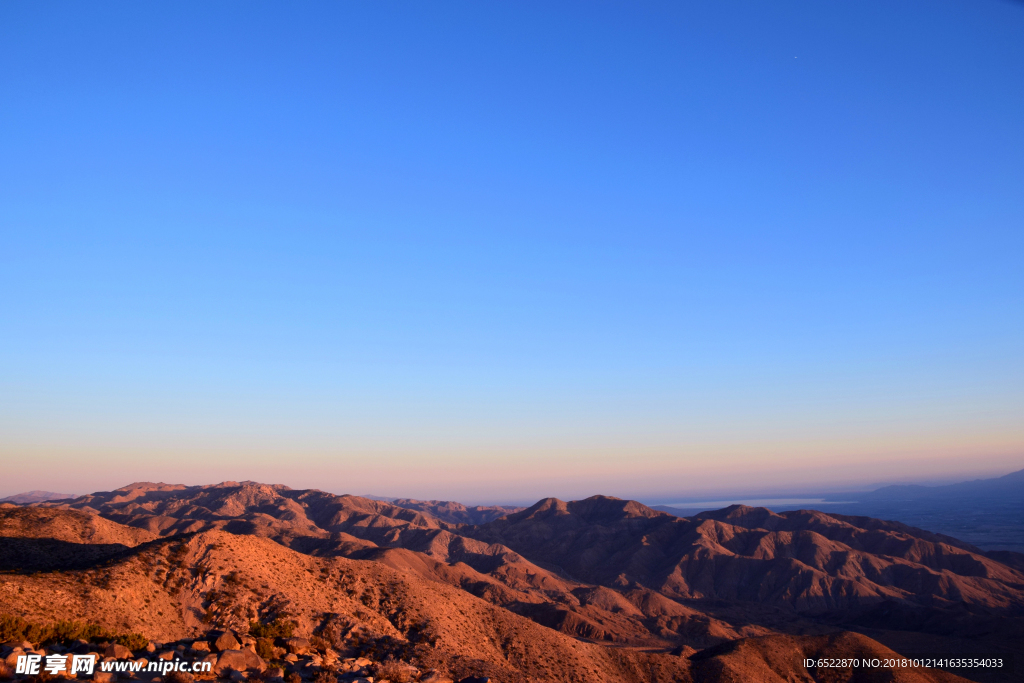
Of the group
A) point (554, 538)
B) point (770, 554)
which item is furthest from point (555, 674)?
point (554, 538)

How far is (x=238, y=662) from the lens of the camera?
2205 cm

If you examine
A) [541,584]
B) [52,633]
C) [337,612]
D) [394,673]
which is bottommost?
[541,584]

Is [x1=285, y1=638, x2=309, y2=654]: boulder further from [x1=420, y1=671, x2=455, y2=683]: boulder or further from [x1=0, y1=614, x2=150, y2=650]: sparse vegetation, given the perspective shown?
[x1=0, y1=614, x2=150, y2=650]: sparse vegetation

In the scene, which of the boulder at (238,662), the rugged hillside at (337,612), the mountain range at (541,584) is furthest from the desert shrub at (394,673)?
the mountain range at (541,584)

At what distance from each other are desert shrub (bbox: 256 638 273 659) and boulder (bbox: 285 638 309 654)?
145cm

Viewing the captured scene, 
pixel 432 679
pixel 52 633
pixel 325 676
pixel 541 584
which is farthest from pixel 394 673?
pixel 541 584

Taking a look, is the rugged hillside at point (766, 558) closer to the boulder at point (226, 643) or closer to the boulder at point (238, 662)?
the boulder at point (226, 643)

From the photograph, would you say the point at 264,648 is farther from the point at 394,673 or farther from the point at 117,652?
the point at 117,652

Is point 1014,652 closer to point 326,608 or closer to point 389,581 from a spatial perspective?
point 389,581

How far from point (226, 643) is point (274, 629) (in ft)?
31.6

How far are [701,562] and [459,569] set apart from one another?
63.9 metres

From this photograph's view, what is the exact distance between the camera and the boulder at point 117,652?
66.6ft

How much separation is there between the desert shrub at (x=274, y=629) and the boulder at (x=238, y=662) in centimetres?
1055

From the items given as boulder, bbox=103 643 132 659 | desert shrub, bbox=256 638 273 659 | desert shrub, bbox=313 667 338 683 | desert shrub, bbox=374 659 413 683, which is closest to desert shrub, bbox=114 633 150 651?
boulder, bbox=103 643 132 659
